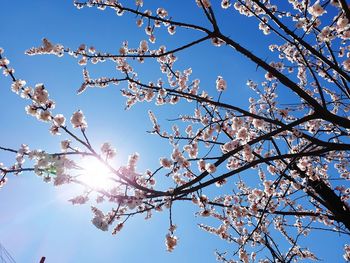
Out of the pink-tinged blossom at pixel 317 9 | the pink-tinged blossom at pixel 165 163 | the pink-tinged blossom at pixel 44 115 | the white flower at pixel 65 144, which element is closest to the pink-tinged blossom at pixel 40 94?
the pink-tinged blossom at pixel 44 115

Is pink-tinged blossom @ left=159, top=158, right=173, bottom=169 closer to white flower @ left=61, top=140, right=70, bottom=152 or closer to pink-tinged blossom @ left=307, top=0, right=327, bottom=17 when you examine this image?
white flower @ left=61, top=140, right=70, bottom=152

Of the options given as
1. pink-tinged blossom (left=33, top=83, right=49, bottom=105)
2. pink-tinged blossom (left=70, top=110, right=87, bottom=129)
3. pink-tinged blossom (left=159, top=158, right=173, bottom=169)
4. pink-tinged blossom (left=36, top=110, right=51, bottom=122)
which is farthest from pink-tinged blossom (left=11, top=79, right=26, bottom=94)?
pink-tinged blossom (left=159, top=158, right=173, bottom=169)

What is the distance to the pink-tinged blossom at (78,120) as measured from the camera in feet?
14.1

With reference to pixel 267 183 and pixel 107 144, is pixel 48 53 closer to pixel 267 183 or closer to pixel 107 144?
pixel 107 144

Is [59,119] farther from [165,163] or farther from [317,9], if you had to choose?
[317,9]

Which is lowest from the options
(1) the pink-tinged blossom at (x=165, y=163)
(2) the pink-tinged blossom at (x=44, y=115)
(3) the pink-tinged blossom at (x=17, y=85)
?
(2) the pink-tinged blossom at (x=44, y=115)

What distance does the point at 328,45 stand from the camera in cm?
599

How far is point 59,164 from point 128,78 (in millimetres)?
2803

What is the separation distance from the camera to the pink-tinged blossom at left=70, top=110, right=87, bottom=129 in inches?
169

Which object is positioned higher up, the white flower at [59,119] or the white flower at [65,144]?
the white flower at [59,119]

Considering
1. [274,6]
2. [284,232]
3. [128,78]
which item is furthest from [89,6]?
[284,232]

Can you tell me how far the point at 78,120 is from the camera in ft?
14.2

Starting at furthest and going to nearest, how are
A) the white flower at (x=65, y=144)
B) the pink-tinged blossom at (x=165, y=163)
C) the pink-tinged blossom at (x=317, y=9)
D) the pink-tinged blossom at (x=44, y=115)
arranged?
1. the pink-tinged blossom at (x=165, y=163)
2. the pink-tinged blossom at (x=317, y=9)
3. the pink-tinged blossom at (x=44, y=115)
4. the white flower at (x=65, y=144)

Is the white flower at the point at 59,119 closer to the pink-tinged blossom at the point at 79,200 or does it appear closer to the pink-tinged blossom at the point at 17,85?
the pink-tinged blossom at the point at 17,85
